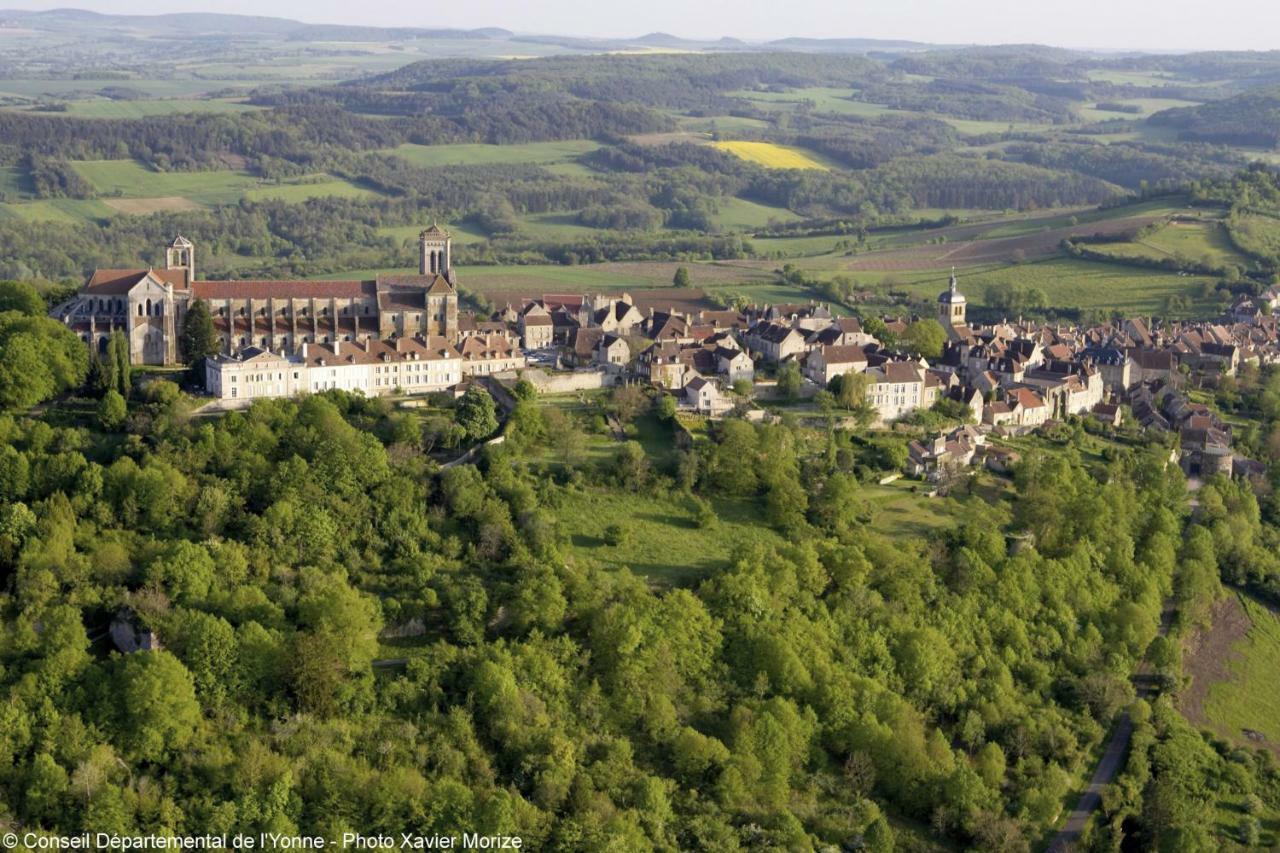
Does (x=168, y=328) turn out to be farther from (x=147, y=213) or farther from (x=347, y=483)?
(x=147, y=213)

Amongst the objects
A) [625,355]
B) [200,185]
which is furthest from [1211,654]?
[200,185]

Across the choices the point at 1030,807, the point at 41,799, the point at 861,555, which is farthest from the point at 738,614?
the point at 41,799

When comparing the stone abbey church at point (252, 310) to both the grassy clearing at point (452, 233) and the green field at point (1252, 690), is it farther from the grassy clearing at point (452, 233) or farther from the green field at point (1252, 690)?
the grassy clearing at point (452, 233)

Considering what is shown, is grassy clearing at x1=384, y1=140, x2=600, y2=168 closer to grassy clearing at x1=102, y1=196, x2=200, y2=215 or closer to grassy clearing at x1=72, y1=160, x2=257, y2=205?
grassy clearing at x1=72, y1=160, x2=257, y2=205

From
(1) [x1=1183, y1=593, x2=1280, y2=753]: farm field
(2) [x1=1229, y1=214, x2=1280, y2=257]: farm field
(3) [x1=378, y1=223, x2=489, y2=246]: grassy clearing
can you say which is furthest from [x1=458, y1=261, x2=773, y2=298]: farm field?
(1) [x1=1183, y1=593, x2=1280, y2=753]: farm field
